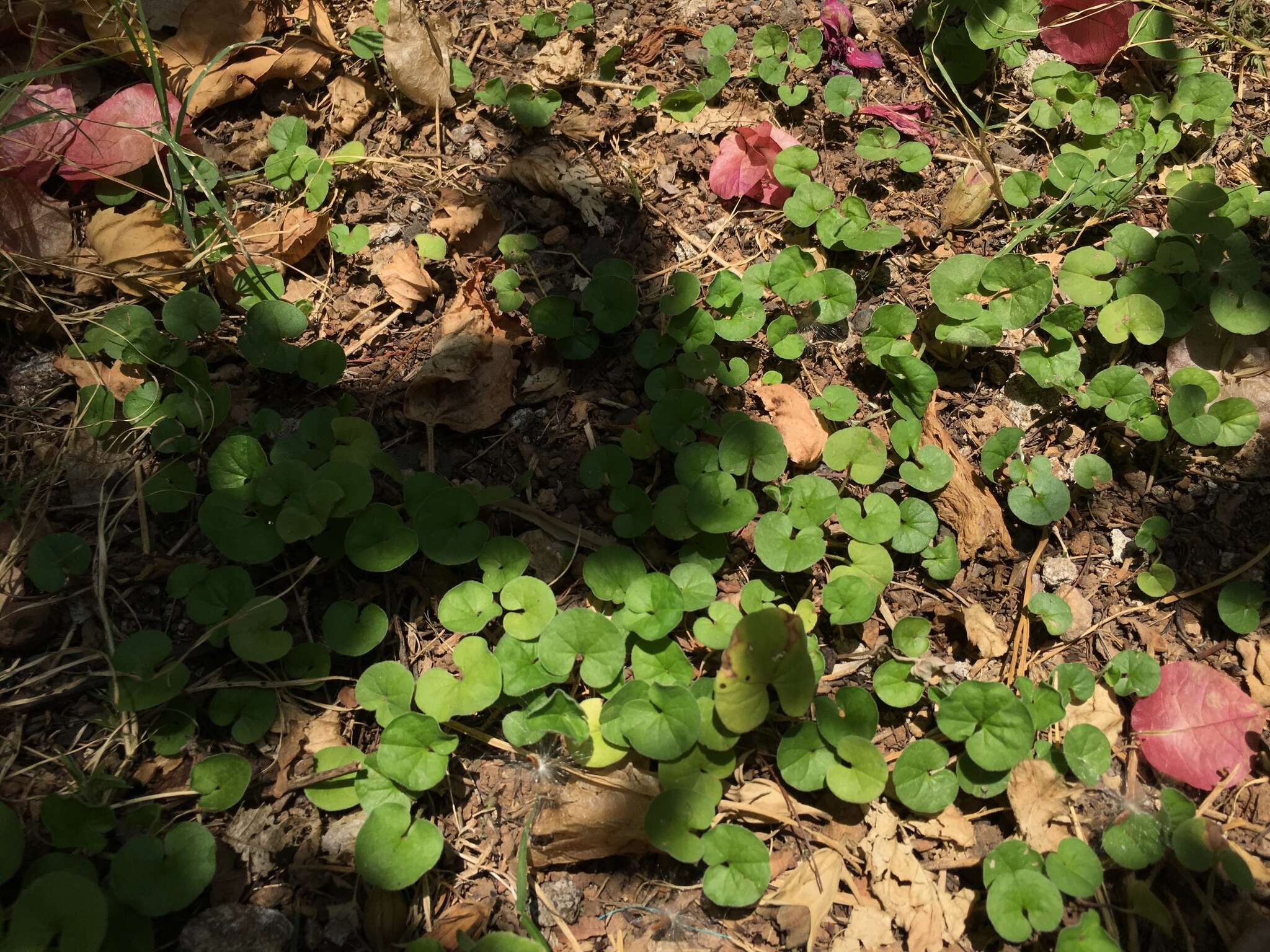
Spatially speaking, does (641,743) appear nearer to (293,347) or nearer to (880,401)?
(880,401)

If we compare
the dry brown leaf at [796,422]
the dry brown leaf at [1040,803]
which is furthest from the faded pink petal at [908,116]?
the dry brown leaf at [1040,803]

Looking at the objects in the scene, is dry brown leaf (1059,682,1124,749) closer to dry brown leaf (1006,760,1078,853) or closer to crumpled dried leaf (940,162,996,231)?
dry brown leaf (1006,760,1078,853)

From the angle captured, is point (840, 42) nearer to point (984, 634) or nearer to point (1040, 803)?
point (984, 634)

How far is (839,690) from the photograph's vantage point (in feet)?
6.54

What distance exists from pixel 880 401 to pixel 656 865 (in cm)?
139

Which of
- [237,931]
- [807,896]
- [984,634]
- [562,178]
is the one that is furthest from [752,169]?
[237,931]

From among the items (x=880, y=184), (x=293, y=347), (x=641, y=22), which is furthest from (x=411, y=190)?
(x=880, y=184)

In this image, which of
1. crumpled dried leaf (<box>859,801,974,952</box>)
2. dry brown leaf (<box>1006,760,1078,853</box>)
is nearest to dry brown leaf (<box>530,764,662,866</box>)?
crumpled dried leaf (<box>859,801,974,952</box>)

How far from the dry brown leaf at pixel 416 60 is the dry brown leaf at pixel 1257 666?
9.31ft

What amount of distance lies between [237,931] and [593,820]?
0.77m

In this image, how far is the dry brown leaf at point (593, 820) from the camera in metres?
1.88

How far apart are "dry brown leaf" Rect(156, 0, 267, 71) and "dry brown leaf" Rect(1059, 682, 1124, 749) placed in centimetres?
314

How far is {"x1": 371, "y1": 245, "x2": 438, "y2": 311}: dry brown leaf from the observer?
2.52 m

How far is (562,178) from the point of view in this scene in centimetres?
270
